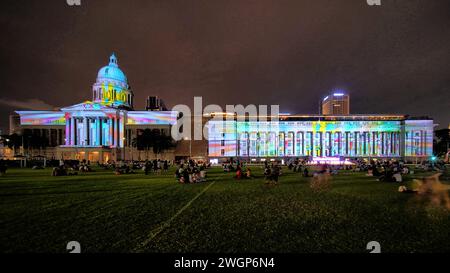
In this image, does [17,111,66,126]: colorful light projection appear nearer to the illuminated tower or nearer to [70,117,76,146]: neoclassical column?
[70,117,76,146]: neoclassical column

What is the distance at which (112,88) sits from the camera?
306 ft

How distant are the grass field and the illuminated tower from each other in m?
87.6

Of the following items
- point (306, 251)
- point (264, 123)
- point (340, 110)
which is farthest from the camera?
point (340, 110)

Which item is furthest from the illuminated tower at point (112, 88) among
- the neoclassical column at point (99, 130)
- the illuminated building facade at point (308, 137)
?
the illuminated building facade at point (308, 137)

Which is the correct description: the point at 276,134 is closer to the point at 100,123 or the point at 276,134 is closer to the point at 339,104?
the point at 100,123

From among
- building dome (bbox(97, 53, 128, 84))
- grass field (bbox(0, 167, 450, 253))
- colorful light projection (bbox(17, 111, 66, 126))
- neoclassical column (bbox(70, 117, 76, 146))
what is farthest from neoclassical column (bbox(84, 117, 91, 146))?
grass field (bbox(0, 167, 450, 253))

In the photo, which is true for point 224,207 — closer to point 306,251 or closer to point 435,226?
point 306,251

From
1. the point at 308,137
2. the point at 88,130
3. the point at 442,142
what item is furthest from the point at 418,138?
the point at 88,130

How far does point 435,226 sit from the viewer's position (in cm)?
824

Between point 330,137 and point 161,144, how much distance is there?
203 feet

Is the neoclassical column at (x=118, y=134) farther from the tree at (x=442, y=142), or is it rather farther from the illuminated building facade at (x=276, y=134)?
the tree at (x=442, y=142)

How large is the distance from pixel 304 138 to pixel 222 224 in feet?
283

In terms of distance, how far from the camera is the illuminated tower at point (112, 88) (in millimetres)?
91750
